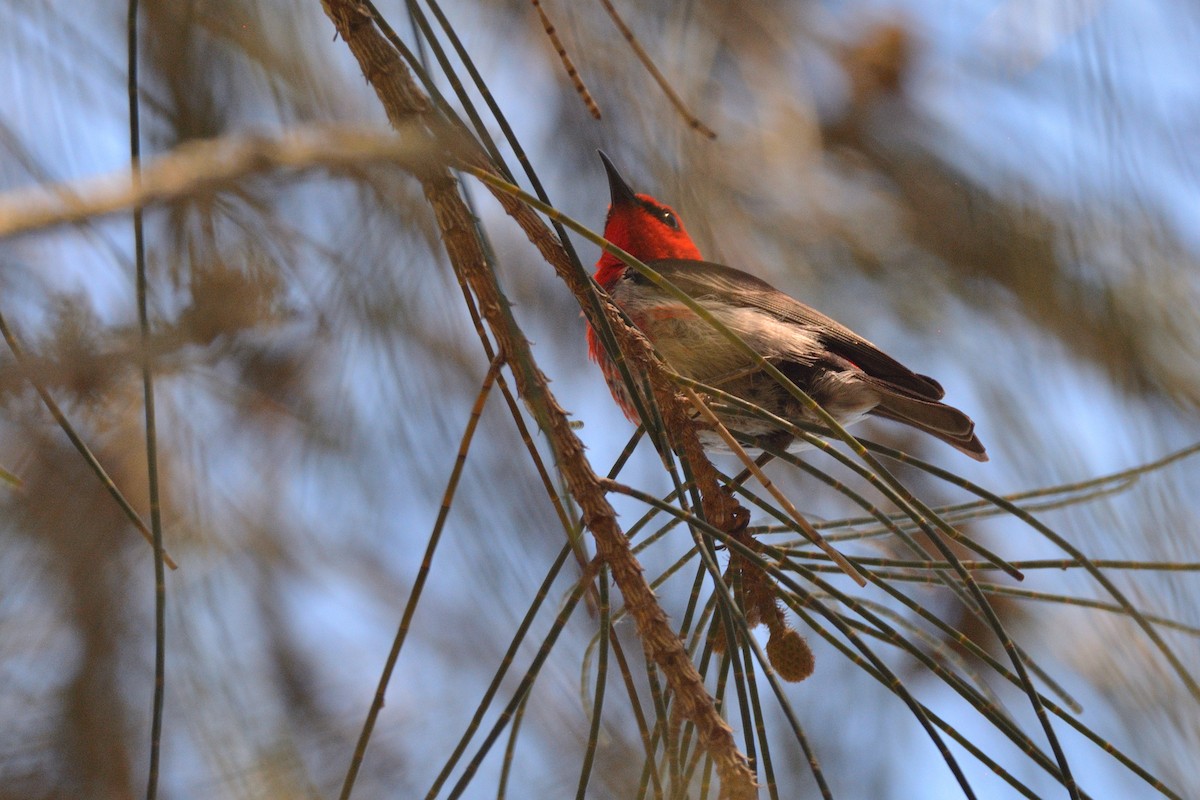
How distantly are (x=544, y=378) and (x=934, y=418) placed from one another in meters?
0.89

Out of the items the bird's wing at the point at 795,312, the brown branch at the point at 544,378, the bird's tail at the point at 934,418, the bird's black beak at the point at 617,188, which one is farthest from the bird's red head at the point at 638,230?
the brown branch at the point at 544,378

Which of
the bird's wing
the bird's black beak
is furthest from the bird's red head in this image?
the bird's wing

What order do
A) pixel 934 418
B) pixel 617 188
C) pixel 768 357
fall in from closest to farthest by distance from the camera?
pixel 934 418
pixel 768 357
pixel 617 188

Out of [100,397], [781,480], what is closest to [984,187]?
[781,480]

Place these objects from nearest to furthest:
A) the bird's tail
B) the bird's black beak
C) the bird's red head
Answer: the bird's tail → the bird's black beak → the bird's red head

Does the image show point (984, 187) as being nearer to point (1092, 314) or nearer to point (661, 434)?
point (1092, 314)

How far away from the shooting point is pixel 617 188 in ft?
7.61

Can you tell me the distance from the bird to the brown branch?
2.39 feet

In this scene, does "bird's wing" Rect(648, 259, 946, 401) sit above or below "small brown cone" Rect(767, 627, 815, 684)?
above

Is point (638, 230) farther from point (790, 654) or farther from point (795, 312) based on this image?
point (790, 654)

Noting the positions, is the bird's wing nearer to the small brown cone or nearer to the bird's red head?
the bird's red head

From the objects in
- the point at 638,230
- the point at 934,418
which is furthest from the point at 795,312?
the point at 638,230

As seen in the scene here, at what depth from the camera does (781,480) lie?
2.37m

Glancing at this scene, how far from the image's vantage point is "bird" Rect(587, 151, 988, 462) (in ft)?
5.92
